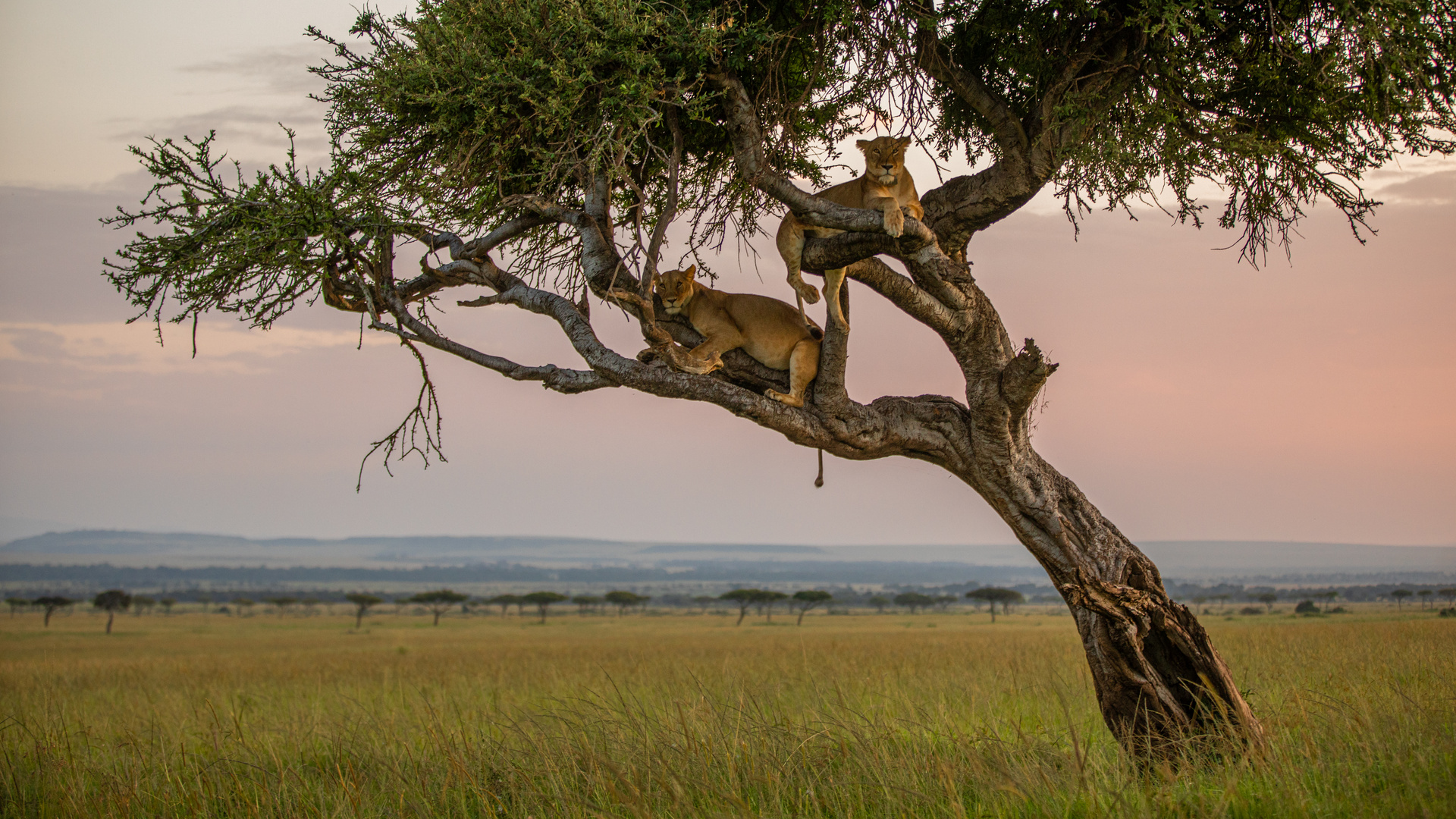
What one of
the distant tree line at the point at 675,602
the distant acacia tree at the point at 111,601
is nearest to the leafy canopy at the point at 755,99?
the distant tree line at the point at 675,602

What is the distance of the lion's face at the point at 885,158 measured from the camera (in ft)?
25.1

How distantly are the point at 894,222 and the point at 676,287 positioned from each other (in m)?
1.88

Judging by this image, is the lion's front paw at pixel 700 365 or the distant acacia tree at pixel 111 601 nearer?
the lion's front paw at pixel 700 365

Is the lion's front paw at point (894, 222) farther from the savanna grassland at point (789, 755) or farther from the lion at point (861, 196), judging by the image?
the savanna grassland at point (789, 755)

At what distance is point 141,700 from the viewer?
20047mm

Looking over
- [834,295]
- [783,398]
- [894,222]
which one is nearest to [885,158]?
[894,222]

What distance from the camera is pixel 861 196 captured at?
7.80 metres

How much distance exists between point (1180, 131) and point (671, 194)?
5035mm

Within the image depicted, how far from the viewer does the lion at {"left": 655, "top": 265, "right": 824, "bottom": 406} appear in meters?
7.70

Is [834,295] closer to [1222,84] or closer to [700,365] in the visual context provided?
[700,365]

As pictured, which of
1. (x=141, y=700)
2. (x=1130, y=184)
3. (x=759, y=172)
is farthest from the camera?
(x=141, y=700)

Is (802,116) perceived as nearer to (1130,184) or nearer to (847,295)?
(847,295)

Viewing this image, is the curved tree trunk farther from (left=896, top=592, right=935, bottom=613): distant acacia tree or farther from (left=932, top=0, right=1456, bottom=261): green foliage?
(left=896, top=592, right=935, bottom=613): distant acacia tree

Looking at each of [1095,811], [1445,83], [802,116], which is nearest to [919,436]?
[1095,811]
